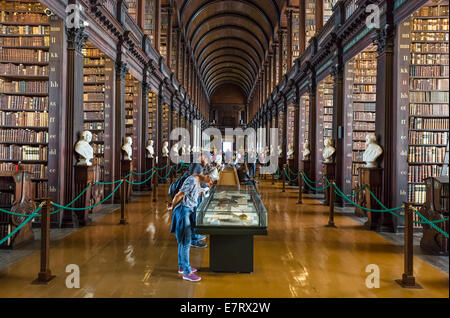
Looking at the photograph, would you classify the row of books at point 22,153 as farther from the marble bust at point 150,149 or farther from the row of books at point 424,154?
the row of books at point 424,154

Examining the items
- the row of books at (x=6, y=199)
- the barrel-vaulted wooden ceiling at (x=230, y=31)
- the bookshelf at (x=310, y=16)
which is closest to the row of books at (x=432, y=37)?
the row of books at (x=6, y=199)

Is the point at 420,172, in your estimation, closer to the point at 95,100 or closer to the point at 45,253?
the point at 45,253

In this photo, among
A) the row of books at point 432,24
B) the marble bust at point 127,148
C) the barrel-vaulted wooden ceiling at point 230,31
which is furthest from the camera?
the barrel-vaulted wooden ceiling at point 230,31

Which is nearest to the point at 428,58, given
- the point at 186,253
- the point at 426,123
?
the point at 426,123

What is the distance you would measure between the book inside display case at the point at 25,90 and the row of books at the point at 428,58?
22.7 ft

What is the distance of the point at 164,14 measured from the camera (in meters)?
17.4

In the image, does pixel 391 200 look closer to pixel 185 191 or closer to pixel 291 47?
pixel 185 191

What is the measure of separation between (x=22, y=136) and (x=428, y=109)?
7616 millimetres

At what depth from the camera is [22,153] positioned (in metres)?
6.87

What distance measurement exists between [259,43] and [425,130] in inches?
916

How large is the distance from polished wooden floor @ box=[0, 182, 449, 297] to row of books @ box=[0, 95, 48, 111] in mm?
2532

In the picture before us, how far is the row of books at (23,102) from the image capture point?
6.95 m

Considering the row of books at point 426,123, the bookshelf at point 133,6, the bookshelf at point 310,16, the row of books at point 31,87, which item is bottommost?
the row of books at point 426,123

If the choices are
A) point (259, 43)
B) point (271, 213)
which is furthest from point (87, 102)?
point (259, 43)
